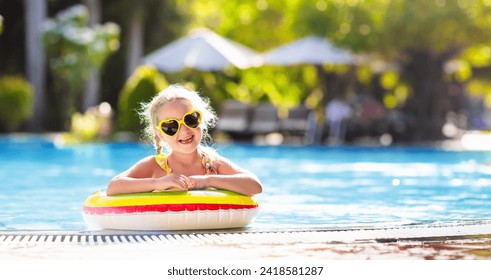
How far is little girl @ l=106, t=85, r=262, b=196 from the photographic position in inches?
309

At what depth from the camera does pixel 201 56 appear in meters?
29.5

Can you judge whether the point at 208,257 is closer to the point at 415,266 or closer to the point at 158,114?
the point at 415,266

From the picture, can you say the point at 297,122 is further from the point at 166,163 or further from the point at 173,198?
the point at 173,198

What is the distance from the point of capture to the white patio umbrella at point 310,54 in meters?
27.2

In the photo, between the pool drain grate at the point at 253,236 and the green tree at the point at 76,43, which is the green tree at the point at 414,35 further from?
the pool drain grate at the point at 253,236

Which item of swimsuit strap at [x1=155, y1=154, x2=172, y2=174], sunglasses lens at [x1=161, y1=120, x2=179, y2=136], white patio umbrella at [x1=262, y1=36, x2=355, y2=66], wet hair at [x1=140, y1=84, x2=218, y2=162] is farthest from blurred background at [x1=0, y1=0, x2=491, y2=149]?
sunglasses lens at [x1=161, y1=120, x2=179, y2=136]

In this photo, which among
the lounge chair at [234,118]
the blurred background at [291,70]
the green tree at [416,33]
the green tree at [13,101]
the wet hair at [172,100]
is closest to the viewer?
the wet hair at [172,100]

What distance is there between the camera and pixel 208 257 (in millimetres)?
6473

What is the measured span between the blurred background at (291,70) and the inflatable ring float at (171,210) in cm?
1868

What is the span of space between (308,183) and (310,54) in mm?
12903

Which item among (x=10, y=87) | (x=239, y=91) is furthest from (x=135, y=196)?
(x=239, y=91)

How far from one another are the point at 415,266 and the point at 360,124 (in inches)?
849

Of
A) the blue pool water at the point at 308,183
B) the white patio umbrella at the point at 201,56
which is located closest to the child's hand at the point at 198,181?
the blue pool water at the point at 308,183

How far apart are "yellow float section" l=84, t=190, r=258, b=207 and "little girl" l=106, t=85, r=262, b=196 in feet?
0.21
